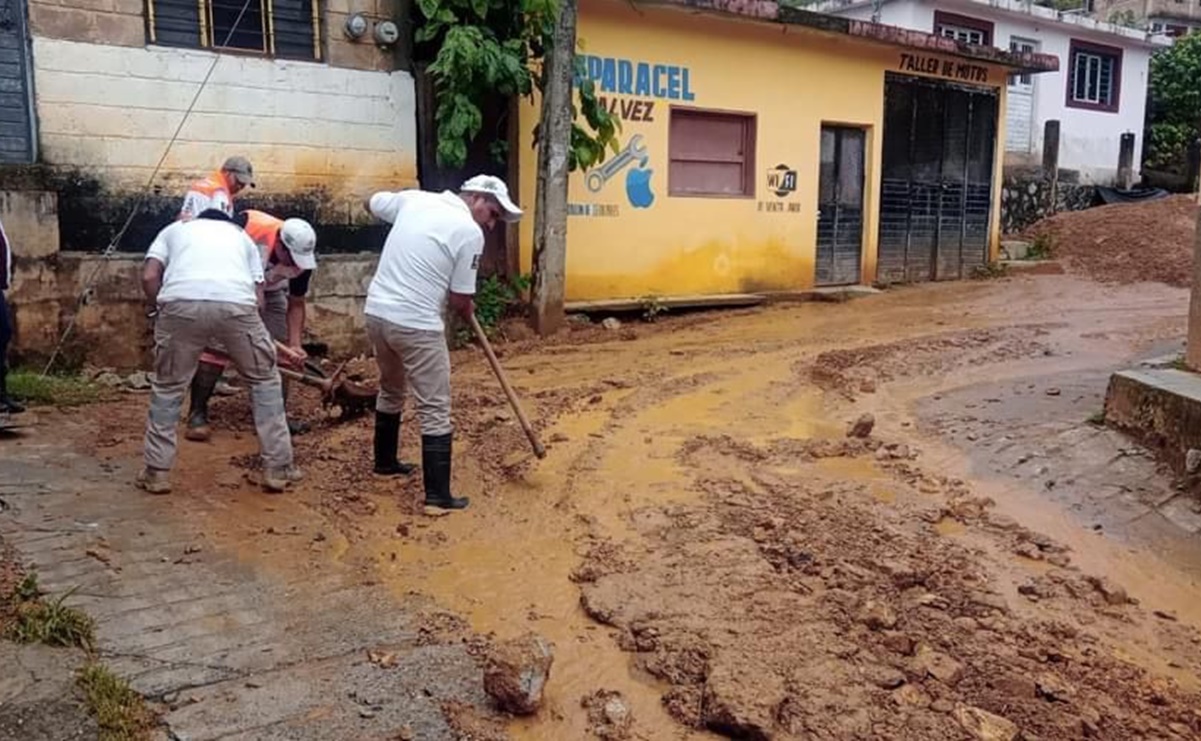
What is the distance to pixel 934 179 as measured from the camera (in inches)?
535

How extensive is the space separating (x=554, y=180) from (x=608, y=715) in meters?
6.59

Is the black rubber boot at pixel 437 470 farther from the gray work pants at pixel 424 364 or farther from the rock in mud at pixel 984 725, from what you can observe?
the rock in mud at pixel 984 725

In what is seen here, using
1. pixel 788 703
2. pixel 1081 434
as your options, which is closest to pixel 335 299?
pixel 1081 434

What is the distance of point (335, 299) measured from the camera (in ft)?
27.4

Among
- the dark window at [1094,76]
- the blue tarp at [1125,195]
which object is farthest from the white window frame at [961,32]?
the blue tarp at [1125,195]

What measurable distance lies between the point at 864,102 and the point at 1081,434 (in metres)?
7.55

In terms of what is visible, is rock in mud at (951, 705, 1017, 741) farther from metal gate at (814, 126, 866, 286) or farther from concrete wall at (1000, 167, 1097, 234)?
concrete wall at (1000, 167, 1097, 234)

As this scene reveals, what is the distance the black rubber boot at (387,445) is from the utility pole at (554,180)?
4114mm

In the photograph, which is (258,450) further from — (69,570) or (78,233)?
A: (78,233)

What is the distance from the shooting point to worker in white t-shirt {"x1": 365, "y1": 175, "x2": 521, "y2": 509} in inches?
187

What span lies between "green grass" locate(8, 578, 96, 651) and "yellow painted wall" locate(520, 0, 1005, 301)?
6624mm

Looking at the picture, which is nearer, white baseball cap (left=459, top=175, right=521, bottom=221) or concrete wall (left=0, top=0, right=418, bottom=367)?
white baseball cap (left=459, top=175, right=521, bottom=221)

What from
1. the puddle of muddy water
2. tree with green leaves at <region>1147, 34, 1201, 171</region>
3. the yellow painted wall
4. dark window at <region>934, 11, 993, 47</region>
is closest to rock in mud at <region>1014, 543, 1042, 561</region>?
the puddle of muddy water

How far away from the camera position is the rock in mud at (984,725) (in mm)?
2928
